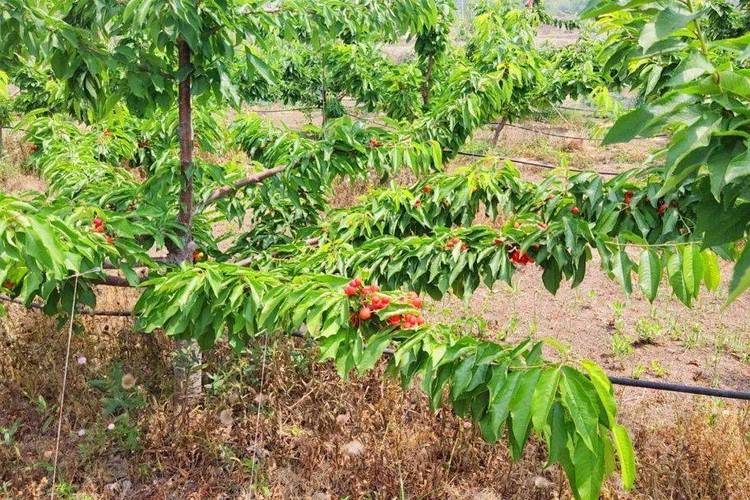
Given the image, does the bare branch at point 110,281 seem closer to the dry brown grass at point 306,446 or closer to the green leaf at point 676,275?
the dry brown grass at point 306,446

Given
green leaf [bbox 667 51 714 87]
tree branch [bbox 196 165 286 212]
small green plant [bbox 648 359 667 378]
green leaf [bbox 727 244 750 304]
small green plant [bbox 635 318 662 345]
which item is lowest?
small green plant [bbox 635 318 662 345]

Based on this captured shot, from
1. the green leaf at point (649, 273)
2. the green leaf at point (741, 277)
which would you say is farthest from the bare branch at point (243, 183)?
the green leaf at point (741, 277)

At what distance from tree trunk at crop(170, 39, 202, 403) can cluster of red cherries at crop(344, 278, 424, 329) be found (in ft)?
3.25

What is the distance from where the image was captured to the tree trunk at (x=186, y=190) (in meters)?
2.39

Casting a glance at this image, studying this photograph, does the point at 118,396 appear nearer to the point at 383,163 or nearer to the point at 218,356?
the point at 218,356

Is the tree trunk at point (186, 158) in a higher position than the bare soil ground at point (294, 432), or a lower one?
higher

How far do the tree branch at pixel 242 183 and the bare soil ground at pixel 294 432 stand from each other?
692mm

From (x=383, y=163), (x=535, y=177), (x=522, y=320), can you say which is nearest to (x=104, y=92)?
(x=383, y=163)

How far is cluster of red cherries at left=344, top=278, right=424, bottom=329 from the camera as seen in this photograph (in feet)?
5.75

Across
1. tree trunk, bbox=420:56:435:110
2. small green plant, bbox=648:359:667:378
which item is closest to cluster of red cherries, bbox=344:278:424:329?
small green plant, bbox=648:359:667:378

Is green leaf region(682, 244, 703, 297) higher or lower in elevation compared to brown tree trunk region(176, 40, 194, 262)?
higher

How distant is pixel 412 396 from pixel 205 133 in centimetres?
173

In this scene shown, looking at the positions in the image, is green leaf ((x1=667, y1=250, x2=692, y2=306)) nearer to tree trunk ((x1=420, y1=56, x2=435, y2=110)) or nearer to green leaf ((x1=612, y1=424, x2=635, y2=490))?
green leaf ((x1=612, y1=424, x2=635, y2=490))

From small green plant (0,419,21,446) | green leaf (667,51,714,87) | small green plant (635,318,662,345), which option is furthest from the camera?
small green plant (635,318,662,345)
